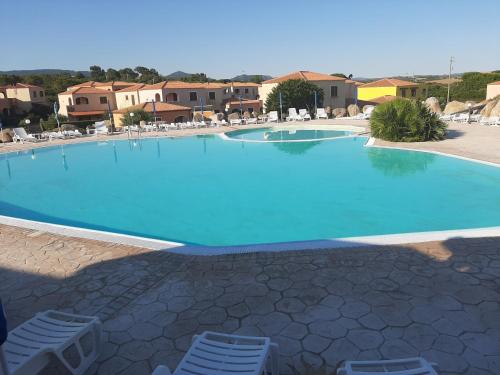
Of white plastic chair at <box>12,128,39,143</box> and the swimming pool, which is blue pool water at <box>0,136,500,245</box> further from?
white plastic chair at <box>12,128,39,143</box>

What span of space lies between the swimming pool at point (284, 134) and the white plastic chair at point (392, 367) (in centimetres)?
1603

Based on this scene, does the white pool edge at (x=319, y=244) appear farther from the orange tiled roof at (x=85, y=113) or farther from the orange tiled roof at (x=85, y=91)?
the orange tiled roof at (x=85, y=91)

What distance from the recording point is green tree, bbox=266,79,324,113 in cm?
3198

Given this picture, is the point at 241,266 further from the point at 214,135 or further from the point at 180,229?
the point at 214,135

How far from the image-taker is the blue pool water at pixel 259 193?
25.6ft

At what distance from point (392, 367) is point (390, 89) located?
45.4 m

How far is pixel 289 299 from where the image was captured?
157 inches

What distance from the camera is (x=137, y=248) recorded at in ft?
18.2

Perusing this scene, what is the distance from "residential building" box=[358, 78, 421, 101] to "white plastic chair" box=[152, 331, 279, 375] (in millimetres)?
44993

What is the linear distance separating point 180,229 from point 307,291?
169 inches

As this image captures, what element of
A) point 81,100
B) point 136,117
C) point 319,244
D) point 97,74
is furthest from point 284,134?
point 97,74

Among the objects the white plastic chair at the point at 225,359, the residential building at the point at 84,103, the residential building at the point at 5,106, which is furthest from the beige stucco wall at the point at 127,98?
the white plastic chair at the point at 225,359

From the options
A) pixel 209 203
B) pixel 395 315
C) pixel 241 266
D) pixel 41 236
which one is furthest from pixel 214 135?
pixel 395 315

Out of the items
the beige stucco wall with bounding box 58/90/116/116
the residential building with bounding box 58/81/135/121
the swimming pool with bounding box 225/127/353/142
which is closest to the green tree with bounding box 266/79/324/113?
the swimming pool with bounding box 225/127/353/142
